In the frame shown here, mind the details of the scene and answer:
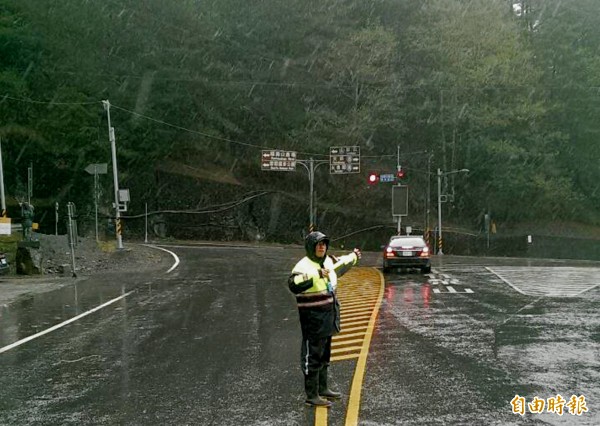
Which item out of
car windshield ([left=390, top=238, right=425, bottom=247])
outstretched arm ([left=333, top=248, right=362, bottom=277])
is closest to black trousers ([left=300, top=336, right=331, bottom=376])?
outstretched arm ([left=333, top=248, right=362, bottom=277])

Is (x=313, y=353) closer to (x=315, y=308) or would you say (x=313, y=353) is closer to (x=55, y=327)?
(x=315, y=308)

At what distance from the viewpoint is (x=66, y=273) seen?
2572cm

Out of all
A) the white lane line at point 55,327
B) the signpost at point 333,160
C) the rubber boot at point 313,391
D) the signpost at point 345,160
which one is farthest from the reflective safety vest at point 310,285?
the signpost at point 345,160

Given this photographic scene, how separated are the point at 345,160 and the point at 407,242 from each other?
22.5 metres

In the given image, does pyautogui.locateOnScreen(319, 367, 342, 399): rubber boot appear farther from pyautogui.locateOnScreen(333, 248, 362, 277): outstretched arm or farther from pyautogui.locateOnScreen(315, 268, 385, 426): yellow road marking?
pyautogui.locateOnScreen(333, 248, 362, 277): outstretched arm

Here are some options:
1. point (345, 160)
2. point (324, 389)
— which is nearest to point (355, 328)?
point (324, 389)

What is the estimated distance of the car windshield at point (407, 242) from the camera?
84.9ft

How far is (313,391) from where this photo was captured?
23.0 ft

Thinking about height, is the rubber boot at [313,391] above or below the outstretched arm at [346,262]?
below

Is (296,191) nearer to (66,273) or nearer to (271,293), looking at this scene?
(66,273)

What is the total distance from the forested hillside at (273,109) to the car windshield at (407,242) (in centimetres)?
2684

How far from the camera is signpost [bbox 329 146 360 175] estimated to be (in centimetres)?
4788

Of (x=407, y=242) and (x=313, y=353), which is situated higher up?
(x=407, y=242)

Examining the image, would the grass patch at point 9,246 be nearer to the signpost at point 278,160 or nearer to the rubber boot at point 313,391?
the rubber boot at point 313,391
